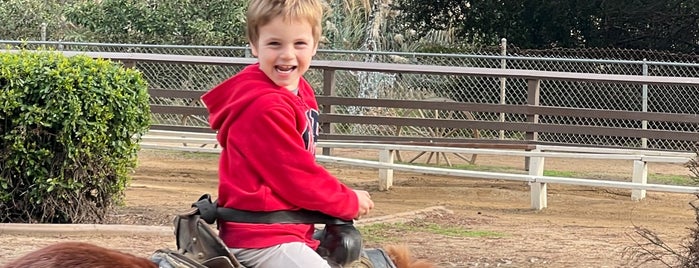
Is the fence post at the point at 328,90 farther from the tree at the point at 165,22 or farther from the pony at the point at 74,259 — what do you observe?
the pony at the point at 74,259

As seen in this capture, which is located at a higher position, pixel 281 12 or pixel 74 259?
pixel 281 12

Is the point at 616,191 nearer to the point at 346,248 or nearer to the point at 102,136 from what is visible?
the point at 102,136

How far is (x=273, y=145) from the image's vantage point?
9.77ft

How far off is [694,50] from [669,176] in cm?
682

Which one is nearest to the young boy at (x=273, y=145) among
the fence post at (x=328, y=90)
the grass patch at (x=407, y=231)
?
the grass patch at (x=407, y=231)

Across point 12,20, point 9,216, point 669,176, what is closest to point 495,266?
point 9,216

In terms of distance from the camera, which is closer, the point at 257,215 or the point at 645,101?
the point at 257,215

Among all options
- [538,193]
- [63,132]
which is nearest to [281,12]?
[63,132]

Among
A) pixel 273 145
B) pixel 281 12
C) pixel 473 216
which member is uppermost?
pixel 281 12

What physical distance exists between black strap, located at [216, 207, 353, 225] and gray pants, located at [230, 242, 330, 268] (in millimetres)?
72

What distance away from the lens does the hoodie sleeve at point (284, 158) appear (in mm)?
2977

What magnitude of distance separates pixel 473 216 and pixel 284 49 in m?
7.83

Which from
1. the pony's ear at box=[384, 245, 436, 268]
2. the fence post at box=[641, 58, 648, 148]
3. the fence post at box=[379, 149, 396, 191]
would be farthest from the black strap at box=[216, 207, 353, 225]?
the fence post at box=[641, 58, 648, 148]

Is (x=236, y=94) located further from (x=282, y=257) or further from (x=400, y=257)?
(x=400, y=257)
